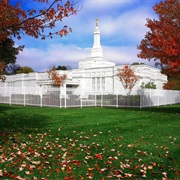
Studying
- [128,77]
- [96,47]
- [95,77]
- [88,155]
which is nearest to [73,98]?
[128,77]

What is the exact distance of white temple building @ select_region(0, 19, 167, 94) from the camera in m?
43.0

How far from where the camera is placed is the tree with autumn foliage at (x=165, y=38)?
15.1 m

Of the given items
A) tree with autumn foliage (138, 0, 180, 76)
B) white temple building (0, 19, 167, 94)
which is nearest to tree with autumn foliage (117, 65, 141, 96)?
white temple building (0, 19, 167, 94)

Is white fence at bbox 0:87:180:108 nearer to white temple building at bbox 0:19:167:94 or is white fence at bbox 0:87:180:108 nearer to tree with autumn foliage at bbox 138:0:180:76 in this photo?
tree with autumn foliage at bbox 138:0:180:76

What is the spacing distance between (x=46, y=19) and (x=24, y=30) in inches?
26.5

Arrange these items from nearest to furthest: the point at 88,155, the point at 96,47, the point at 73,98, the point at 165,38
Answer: the point at 88,155 < the point at 165,38 < the point at 73,98 < the point at 96,47

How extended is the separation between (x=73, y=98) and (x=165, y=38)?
36.5 feet

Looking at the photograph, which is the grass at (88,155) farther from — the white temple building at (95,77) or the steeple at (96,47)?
→ the steeple at (96,47)

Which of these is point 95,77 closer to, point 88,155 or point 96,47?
point 96,47

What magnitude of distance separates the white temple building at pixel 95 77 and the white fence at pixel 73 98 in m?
11.7

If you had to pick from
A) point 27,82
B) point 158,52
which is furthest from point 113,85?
point 158,52

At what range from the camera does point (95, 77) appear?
4647 cm

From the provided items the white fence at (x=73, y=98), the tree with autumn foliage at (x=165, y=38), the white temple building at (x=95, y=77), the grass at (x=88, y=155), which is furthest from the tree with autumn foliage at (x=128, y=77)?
the grass at (x=88, y=155)

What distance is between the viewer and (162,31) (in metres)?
16.0
